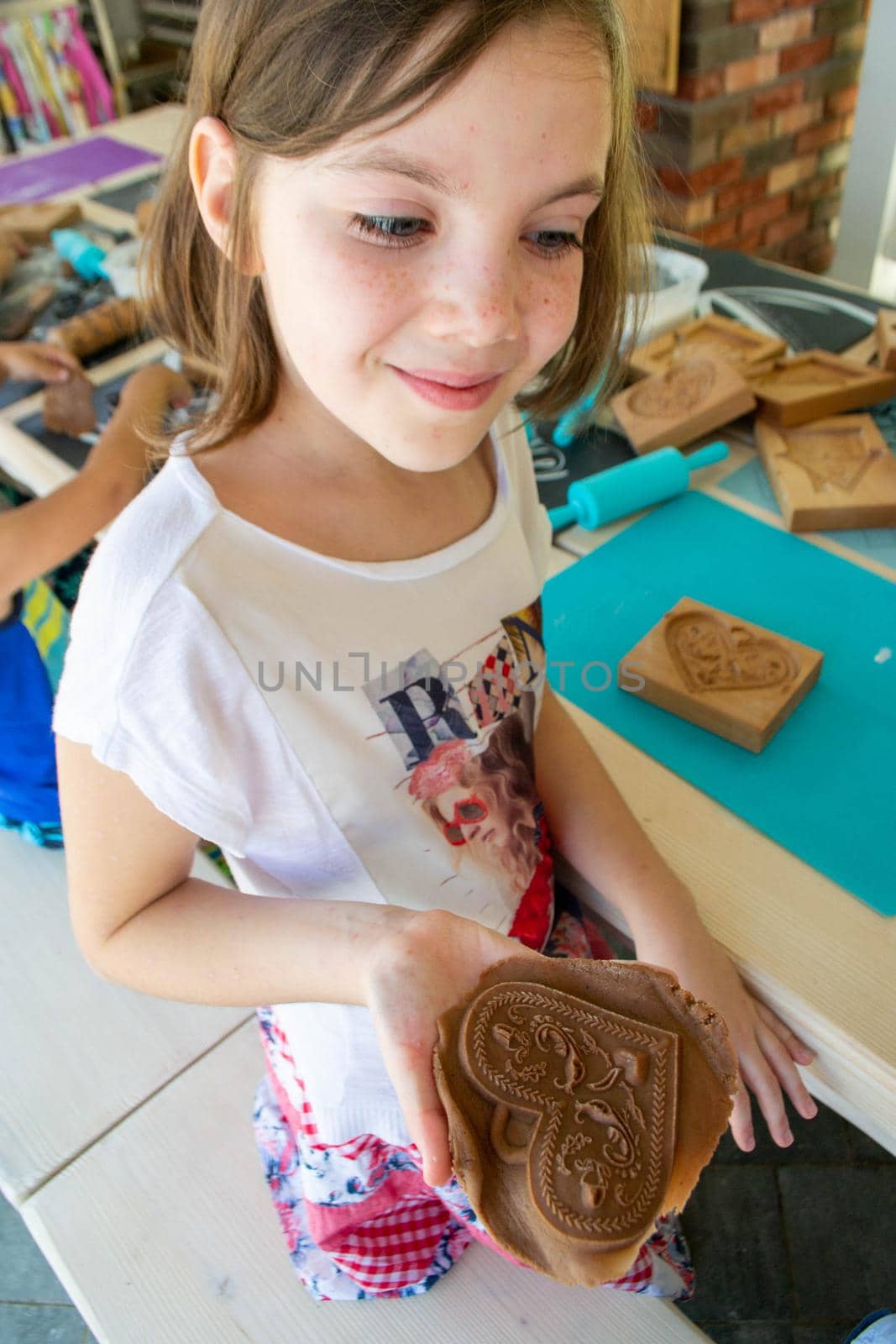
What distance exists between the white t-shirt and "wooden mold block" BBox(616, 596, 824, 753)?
16cm

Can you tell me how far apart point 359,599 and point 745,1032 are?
0.48 meters

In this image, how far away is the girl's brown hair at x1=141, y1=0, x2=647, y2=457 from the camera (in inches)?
21.4

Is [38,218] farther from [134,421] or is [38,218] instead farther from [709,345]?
[709,345]

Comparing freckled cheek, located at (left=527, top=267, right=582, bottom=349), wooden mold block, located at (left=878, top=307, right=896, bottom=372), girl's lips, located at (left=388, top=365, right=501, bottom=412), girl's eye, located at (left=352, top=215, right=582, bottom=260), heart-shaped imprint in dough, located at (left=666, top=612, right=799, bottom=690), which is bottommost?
heart-shaped imprint in dough, located at (left=666, top=612, right=799, bottom=690)

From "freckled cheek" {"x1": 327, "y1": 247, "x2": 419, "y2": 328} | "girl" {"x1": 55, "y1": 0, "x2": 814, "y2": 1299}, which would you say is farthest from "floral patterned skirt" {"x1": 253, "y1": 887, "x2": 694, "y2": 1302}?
"freckled cheek" {"x1": 327, "y1": 247, "x2": 419, "y2": 328}

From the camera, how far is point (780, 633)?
1059mm

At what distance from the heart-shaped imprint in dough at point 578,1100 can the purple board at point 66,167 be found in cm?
225

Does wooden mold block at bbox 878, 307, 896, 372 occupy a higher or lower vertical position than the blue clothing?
higher

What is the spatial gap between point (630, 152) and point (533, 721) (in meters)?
0.50

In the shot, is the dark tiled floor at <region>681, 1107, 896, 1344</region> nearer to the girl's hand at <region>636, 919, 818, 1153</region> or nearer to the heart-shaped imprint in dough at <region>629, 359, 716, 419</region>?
the girl's hand at <region>636, 919, 818, 1153</region>

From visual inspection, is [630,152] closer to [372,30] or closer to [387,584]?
[372,30]

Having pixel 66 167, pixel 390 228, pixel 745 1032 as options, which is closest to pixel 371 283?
pixel 390 228

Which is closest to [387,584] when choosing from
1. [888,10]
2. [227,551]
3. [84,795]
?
[227,551]

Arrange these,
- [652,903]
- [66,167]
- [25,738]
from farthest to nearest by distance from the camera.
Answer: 1. [66,167]
2. [25,738]
3. [652,903]
